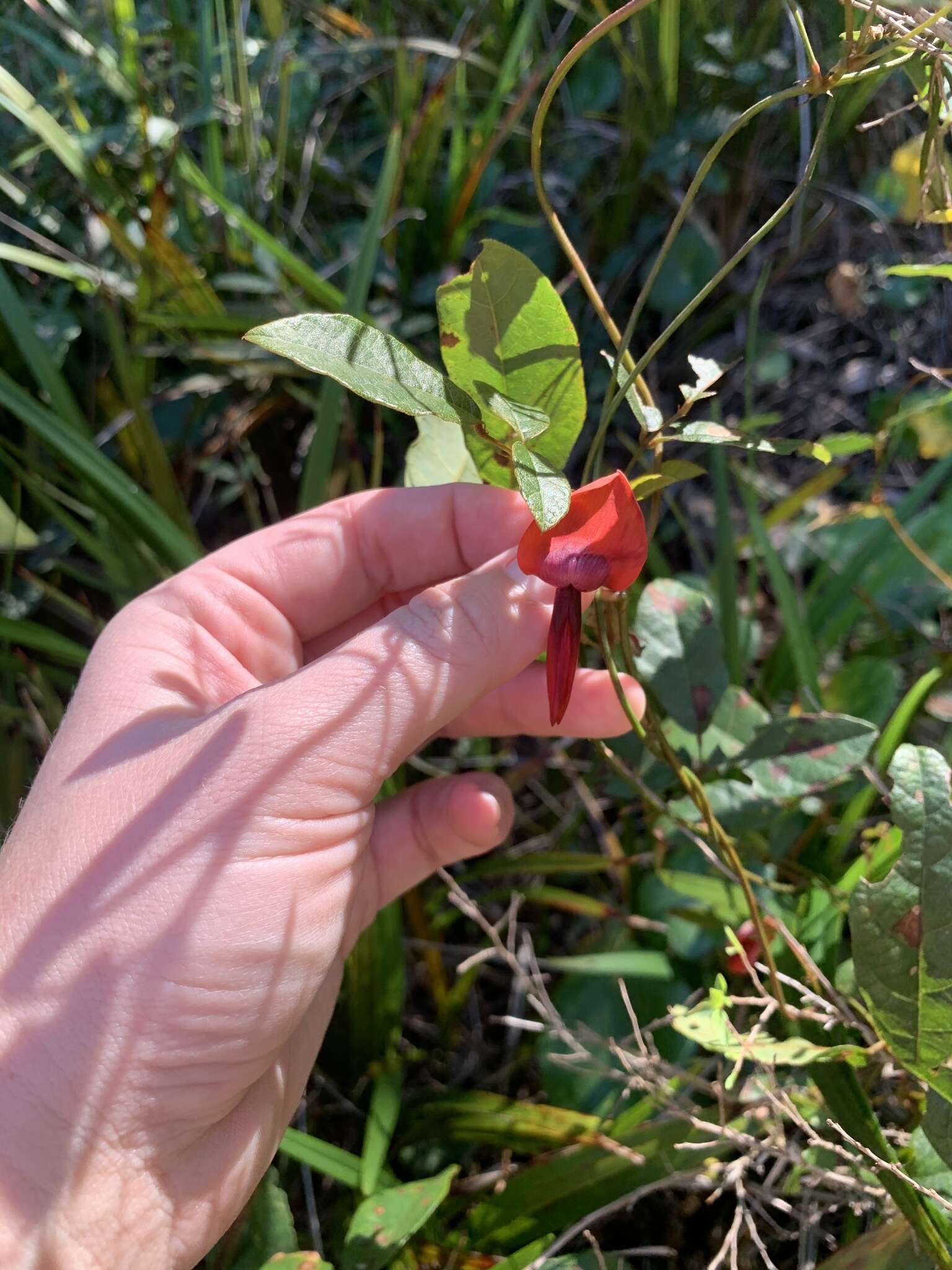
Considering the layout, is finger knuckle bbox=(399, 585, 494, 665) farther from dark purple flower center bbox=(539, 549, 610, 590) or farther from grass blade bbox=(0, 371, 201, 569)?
grass blade bbox=(0, 371, 201, 569)

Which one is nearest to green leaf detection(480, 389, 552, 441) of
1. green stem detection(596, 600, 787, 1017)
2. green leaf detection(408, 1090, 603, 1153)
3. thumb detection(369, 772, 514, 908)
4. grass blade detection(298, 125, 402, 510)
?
green stem detection(596, 600, 787, 1017)

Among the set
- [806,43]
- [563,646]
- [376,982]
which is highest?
[806,43]

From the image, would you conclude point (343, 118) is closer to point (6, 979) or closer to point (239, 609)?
point (239, 609)

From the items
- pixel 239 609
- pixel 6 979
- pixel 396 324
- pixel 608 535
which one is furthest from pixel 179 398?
pixel 608 535

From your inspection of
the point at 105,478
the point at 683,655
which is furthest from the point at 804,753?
the point at 105,478

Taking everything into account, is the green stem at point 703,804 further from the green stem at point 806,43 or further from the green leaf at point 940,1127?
the green stem at point 806,43

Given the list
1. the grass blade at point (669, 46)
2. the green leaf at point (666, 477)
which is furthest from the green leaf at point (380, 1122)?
the grass blade at point (669, 46)

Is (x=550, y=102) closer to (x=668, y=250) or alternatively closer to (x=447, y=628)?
(x=668, y=250)
